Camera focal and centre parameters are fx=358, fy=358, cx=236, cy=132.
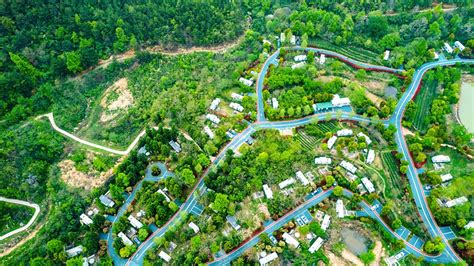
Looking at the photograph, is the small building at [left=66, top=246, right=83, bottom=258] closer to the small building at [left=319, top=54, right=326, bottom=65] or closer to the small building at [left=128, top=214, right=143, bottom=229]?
the small building at [left=128, top=214, right=143, bottom=229]

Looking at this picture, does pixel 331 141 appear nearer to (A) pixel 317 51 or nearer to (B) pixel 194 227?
(A) pixel 317 51

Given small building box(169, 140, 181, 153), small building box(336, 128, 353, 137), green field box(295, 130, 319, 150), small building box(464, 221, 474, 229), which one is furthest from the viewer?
small building box(336, 128, 353, 137)

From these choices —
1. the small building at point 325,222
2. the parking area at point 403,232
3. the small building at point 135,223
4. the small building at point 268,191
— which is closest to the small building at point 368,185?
the parking area at point 403,232

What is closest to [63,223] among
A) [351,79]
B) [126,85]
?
[126,85]

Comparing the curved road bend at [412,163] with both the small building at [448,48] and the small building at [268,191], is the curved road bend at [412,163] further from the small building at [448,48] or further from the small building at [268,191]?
the small building at [268,191]

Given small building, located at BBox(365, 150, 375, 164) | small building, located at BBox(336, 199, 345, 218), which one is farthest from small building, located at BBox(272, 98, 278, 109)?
small building, located at BBox(336, 199, 345, 218)

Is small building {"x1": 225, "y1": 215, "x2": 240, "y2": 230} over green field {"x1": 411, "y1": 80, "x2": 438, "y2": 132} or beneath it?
beneath

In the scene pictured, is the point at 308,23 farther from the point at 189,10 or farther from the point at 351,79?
the point at 189,10
